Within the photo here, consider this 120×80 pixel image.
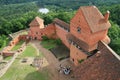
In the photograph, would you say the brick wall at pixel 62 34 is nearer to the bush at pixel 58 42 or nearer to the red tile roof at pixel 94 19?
the bush at pixel 58 42

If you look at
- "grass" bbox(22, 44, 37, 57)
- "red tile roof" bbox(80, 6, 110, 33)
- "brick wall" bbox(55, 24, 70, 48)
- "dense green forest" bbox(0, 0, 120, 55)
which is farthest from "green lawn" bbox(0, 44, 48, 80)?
"dense green forest" bbox(0, 0, 120, 55)

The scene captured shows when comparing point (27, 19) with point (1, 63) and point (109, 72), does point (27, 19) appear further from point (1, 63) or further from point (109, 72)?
point (109, 72)

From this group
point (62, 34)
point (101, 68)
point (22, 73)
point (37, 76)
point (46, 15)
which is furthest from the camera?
point (46, 15)

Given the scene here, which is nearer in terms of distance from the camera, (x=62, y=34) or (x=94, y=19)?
(x=94, y=19)

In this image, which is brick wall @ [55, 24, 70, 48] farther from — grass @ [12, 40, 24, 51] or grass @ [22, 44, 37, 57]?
grass @ [12, 40, 24, 51]

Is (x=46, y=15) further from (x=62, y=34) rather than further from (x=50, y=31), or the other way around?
(x=62, y=34)

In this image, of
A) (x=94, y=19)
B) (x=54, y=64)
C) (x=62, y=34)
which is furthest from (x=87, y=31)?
(x=62, y=34)

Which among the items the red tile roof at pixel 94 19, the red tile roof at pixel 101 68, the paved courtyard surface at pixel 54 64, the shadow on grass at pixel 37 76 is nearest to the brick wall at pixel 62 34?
the paved courtyard surface at pixel 54 64
